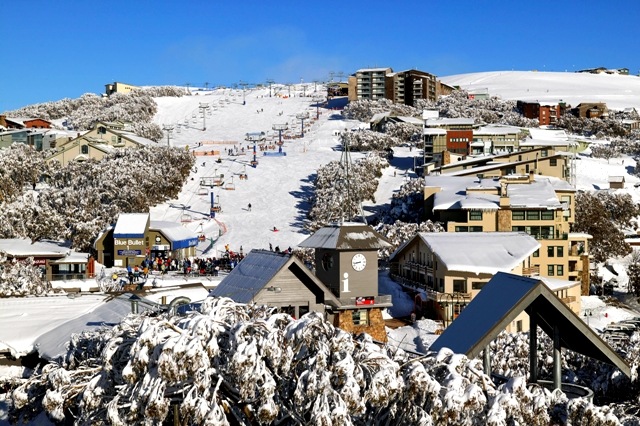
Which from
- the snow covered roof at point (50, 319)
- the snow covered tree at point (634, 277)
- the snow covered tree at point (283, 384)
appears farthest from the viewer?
the snow covered tree at point (634, 277)

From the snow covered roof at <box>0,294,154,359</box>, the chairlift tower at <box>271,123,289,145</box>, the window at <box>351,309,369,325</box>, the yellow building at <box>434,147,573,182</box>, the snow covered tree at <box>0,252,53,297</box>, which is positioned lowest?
the window at <box>351,309,369,325</box>

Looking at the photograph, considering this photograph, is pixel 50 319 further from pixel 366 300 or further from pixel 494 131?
pixel 494 131

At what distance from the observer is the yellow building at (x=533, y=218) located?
178 feet

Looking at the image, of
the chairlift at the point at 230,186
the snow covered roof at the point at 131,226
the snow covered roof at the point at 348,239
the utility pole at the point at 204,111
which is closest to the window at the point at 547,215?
the snow covered roof at the point at 348,239

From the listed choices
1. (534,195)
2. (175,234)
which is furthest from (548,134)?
(175,234)

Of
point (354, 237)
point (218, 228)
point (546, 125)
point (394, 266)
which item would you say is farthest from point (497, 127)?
point (354, 237)

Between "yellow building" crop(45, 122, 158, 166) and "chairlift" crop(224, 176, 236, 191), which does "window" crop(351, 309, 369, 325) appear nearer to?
"chairlift" crop(224, 176, 236, 191)

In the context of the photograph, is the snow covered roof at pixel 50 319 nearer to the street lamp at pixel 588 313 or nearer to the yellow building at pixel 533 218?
the street lamp at pixel 588 313

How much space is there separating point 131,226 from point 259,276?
34.3 metres

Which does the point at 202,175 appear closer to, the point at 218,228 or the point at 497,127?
the point at 218,228

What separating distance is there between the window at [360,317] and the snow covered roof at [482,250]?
11180 millimetres

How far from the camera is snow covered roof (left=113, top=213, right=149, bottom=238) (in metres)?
57.2

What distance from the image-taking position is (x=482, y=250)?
45.0 metres

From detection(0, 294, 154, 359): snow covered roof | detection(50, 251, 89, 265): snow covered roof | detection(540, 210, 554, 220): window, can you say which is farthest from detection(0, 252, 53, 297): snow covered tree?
detection(540, 210, 554, 220): window
